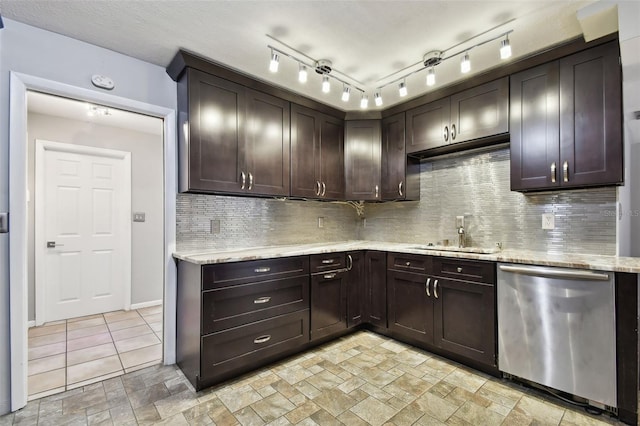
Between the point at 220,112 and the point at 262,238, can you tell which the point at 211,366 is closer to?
the point at 262,238

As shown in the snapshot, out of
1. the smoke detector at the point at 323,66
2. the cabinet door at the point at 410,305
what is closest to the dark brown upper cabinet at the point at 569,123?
the cabinet door at the point at 410,305

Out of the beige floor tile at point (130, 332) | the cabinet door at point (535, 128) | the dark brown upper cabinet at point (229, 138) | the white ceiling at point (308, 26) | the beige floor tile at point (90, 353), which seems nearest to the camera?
the white ceiling at point (308, 26)

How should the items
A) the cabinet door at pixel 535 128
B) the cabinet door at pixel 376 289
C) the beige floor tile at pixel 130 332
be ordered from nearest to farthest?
the cabinet door at pixel 535 128 < the cabinet door at pixel 376 289 < the beige floor tile at pixel 130 332

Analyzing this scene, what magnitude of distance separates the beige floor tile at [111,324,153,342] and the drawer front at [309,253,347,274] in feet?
6.56

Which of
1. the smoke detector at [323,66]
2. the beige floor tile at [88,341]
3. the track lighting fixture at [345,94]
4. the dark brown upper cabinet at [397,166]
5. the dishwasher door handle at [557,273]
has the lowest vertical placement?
the beige floor tile at [88,341]

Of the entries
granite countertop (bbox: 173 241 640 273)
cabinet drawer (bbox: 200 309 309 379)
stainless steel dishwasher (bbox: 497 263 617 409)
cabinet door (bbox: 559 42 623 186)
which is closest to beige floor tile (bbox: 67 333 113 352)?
granite countertop (bbox: 173 241 640 273)

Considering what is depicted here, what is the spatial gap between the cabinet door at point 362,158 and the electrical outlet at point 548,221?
155cm

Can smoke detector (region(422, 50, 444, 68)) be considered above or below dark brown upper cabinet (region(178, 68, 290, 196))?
above

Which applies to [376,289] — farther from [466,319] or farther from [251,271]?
[251,271]

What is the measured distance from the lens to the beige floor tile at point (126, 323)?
336 cm

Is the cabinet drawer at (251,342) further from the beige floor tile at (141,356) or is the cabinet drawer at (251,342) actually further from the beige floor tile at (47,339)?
the beige floor tile at (47,339)

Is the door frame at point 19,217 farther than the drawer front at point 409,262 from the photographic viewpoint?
No

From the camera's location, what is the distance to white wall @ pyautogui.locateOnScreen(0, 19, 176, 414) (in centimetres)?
185

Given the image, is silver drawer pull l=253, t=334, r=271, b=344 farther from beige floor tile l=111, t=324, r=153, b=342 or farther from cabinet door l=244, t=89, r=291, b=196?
beige floor tile l=111, t=324, r=153, b=342
